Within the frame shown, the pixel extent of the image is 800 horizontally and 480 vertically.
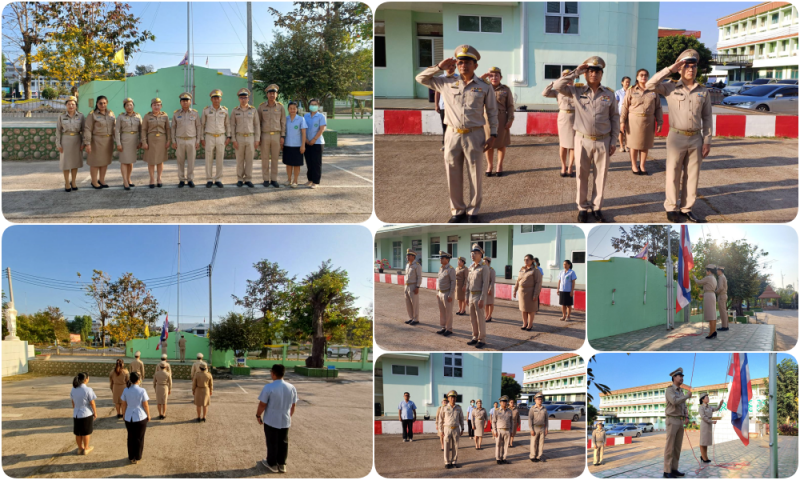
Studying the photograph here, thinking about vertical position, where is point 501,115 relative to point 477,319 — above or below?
above

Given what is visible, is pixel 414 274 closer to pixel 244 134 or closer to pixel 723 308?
pixel 244 134

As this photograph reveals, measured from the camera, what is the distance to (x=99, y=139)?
27.0ft

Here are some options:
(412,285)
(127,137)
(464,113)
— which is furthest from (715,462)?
(127,137)

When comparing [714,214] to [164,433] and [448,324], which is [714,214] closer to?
[448,324]

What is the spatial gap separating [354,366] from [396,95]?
7.33 m

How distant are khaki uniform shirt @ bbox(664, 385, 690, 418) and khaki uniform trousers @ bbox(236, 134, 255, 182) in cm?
620

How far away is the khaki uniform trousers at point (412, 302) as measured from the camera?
7258mm

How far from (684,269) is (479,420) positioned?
356 centimetres

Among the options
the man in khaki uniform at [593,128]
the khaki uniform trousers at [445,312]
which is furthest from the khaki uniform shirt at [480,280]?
the man in khaki uniform at [593,128]

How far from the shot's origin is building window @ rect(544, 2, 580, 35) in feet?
45.6

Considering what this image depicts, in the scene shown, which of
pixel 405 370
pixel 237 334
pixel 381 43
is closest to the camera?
pixel 405 370

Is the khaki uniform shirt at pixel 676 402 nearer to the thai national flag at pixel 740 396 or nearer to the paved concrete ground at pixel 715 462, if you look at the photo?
the paved concrete ground at pixel 715 462

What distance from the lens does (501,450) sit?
7.19 meters

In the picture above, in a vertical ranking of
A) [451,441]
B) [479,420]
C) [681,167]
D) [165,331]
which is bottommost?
[165,331]
